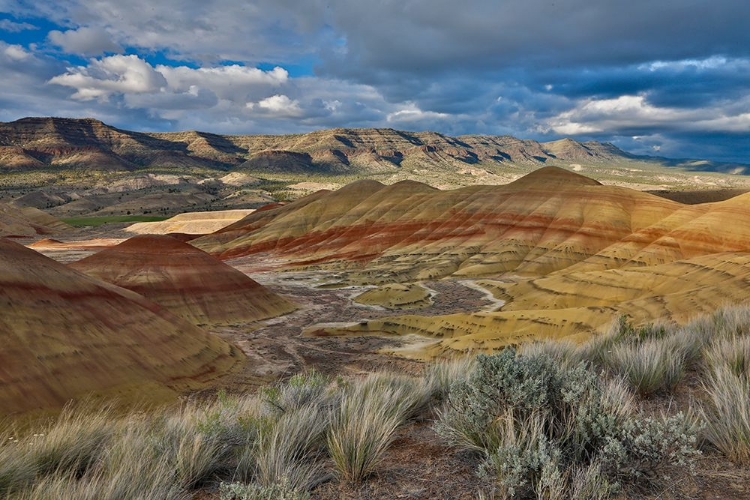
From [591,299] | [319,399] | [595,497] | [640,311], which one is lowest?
[591,299]

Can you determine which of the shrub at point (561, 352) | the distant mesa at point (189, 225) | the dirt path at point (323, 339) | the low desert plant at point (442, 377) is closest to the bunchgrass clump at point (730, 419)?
the shrub at point (561, 352)

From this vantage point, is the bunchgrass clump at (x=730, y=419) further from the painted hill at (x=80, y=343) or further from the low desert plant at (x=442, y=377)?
the painted hill at (x=80, y=343)

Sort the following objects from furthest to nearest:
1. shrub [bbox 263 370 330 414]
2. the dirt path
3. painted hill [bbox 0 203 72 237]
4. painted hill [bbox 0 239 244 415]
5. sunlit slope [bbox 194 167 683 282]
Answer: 1. painted hill [bbox 0 203 72 237]
2. sunlit slope [bbox 194 167 683 282]
3. the dirt path
4. painted hill [bbox 0 239 244 415]
5. shrub [bbox 263 370 330 414]

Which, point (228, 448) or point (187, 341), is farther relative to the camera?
point (187, 341)

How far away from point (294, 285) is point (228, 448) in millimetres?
64510

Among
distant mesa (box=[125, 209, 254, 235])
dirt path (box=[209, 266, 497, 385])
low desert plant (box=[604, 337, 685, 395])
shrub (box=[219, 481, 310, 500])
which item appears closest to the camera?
shrub (box=[219, 481, 310, 500])

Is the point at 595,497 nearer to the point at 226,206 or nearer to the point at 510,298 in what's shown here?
the point at 510,298

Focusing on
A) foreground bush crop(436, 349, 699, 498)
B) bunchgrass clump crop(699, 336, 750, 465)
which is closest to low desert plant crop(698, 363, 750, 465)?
bunchgrass clump crop(699, 336, 750, 465)

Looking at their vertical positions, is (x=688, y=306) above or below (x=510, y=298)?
above

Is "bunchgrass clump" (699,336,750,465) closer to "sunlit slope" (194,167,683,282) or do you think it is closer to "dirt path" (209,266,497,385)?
"dirt path" (209,266,497,385)

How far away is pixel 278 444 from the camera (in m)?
5.01

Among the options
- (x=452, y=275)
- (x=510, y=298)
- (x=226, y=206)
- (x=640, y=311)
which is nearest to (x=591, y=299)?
(x=510, y=298)

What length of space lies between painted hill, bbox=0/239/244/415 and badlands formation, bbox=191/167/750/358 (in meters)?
15.3

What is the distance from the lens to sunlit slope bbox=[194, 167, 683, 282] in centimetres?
7656
